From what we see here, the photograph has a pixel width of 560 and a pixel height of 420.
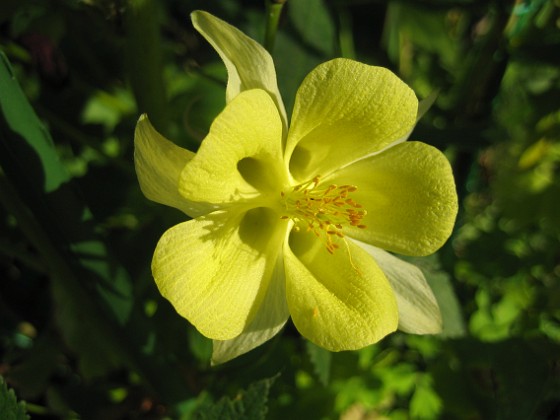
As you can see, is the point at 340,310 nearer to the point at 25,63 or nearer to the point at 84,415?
the point at 84,415

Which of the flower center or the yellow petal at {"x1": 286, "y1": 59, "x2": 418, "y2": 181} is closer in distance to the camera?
the yellow petal at {"x1": 286, "y1": 59, "x2": 418, "y2": 181}

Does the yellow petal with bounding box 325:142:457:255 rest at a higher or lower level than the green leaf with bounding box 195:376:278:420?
higher

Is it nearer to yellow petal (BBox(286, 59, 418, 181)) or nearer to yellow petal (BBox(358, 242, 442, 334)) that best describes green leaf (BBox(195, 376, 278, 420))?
yellow petal (BBox(358, 242, 442, 334))

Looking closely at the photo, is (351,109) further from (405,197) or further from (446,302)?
(446,302)

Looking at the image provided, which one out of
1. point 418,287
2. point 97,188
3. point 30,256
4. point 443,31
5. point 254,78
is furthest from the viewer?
point 443,31

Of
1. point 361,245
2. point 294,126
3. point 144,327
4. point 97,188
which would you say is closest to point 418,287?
point 361,245

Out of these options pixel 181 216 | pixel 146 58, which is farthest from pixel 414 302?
pixel 146 58

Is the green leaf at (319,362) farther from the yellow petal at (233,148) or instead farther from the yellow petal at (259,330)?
the yellow petal at (233,148)

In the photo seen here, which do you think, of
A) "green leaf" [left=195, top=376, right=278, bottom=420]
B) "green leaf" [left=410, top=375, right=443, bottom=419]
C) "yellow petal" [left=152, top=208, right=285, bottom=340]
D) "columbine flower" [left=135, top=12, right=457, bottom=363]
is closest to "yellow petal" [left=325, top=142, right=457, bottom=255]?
"columbine flower" [left=135, top=12, right=457, bottom=363]
